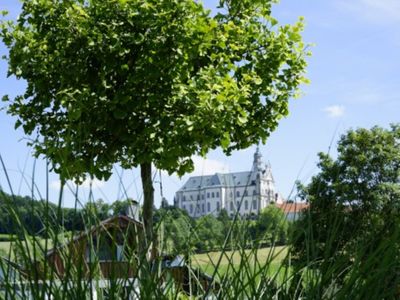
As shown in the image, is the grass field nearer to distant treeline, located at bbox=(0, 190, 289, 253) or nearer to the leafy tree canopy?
distant treeline, located at bbox=(0, 190, 289, 253)

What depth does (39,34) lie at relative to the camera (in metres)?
12.9

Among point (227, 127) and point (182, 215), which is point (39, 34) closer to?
point (227, 127)

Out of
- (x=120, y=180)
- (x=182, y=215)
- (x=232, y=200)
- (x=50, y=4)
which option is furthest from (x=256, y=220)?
(x=50, y=4)

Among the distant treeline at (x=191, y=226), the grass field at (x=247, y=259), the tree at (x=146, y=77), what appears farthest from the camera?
the tree at (x=146, y=77)

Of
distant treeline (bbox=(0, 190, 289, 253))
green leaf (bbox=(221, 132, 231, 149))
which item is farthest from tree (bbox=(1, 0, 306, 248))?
distant treeline (bbox=(0, 190, 289, 253))

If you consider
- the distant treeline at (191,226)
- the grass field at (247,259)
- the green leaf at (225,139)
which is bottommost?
the grass field at (247,259)

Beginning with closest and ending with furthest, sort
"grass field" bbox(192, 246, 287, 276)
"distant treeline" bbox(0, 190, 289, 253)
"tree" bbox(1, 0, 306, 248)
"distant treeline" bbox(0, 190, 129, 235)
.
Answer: "distant treeline" bbox(0, 190, 129, 235) → "grass field" bbox(192, 246, 287, 276) → "distant treeline" bbox(0, 190, 289, 253) → "tree" bbox(1, 0, 306, 248)

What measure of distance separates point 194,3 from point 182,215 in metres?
9.66

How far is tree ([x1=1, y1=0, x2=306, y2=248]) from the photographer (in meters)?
11.4

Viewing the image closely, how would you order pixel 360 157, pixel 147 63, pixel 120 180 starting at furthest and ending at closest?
pixel 360 157 → pixel 147 63 → pixel 120 180

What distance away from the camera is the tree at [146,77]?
11367mm

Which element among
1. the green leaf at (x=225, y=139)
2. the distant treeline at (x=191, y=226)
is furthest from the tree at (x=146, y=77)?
the distant treeline at (x=191, y=226)

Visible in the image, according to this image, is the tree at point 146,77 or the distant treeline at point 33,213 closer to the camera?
the distant treeline at point 33,213

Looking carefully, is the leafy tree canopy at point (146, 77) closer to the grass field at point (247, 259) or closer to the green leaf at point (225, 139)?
the green leaf at point (225, 139)
